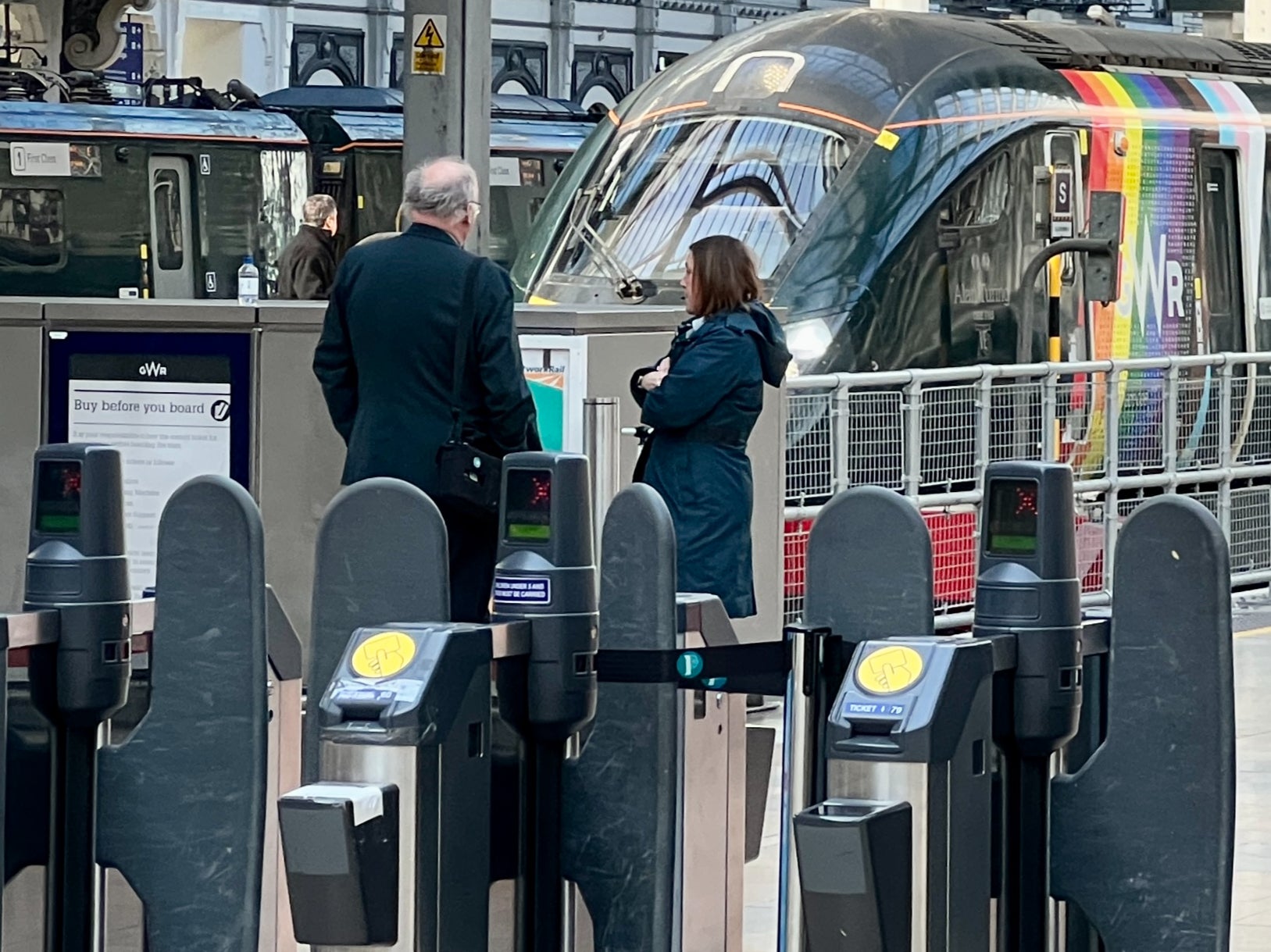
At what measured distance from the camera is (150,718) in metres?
5.25

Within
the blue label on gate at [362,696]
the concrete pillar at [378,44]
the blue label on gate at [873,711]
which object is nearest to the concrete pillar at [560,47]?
the concrete pillar at [378,44]

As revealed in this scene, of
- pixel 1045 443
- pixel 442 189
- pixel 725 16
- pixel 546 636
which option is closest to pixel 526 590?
pixel 546 636

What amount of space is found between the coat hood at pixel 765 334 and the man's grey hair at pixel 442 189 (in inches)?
46.4

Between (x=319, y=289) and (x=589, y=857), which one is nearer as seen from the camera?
(x=589, y=857)

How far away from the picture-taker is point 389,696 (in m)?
4.88

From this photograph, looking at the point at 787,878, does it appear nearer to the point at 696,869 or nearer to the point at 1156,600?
the point at 696,869

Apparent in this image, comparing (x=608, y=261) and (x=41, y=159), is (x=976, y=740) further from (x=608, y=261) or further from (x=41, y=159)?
(x=41, y=159)

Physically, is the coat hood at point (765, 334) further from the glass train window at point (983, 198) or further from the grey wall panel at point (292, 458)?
the glass train window at point (983, 198)

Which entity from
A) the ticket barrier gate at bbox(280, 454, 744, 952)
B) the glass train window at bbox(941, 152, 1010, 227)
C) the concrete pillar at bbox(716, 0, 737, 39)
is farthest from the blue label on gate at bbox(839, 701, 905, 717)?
the concrete pillar at bbox(716, 0, 737, 39)

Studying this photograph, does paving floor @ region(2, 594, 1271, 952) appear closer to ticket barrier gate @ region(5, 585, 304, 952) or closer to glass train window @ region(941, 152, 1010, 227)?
ticket barrier gate @ region(5, 585, 304, 952)

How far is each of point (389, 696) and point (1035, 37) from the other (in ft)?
35.2

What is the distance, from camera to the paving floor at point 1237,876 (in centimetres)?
525

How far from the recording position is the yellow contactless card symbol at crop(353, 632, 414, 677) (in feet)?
16.1

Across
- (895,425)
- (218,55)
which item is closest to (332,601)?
(895,425)
